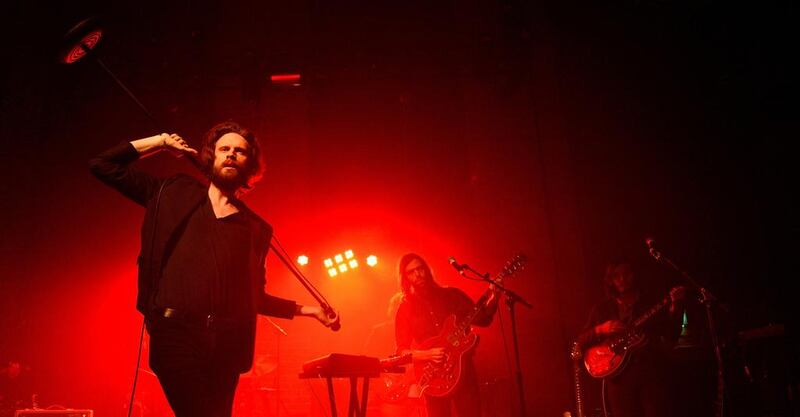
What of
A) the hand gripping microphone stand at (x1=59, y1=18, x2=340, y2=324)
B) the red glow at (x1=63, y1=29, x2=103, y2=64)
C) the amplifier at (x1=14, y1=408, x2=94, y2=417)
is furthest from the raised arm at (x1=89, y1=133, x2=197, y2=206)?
the amplifier at (x1=14, y1=408, x2=94, y2=417)

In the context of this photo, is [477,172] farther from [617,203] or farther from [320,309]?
[320,309]

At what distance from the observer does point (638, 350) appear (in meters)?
4.73

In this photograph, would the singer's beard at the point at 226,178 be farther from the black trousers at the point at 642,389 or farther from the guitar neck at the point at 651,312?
the guitar neck at the point at 651,312

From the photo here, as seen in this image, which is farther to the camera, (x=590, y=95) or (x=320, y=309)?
(x=590, y=95)

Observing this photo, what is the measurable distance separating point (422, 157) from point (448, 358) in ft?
12.4

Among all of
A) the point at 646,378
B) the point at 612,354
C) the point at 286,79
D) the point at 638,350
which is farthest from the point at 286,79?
the point at 646,378

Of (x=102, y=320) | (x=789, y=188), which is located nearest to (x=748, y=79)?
(x=789, y=188)

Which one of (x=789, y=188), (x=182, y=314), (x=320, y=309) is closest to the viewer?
(x=182, y=314)

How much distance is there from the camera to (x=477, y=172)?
7547 millimetres

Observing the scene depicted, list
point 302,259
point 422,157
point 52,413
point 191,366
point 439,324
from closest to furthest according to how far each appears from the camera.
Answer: point 191,366 → point 439,324 → point 52,413 → point 302,259 → point 422,157

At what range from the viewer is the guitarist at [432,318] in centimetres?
465

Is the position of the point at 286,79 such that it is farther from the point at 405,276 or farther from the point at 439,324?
the point at 439,324

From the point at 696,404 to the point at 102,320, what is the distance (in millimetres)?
7385

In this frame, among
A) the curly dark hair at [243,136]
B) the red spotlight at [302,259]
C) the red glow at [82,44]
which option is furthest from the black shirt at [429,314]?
the red glow at [82,44]
